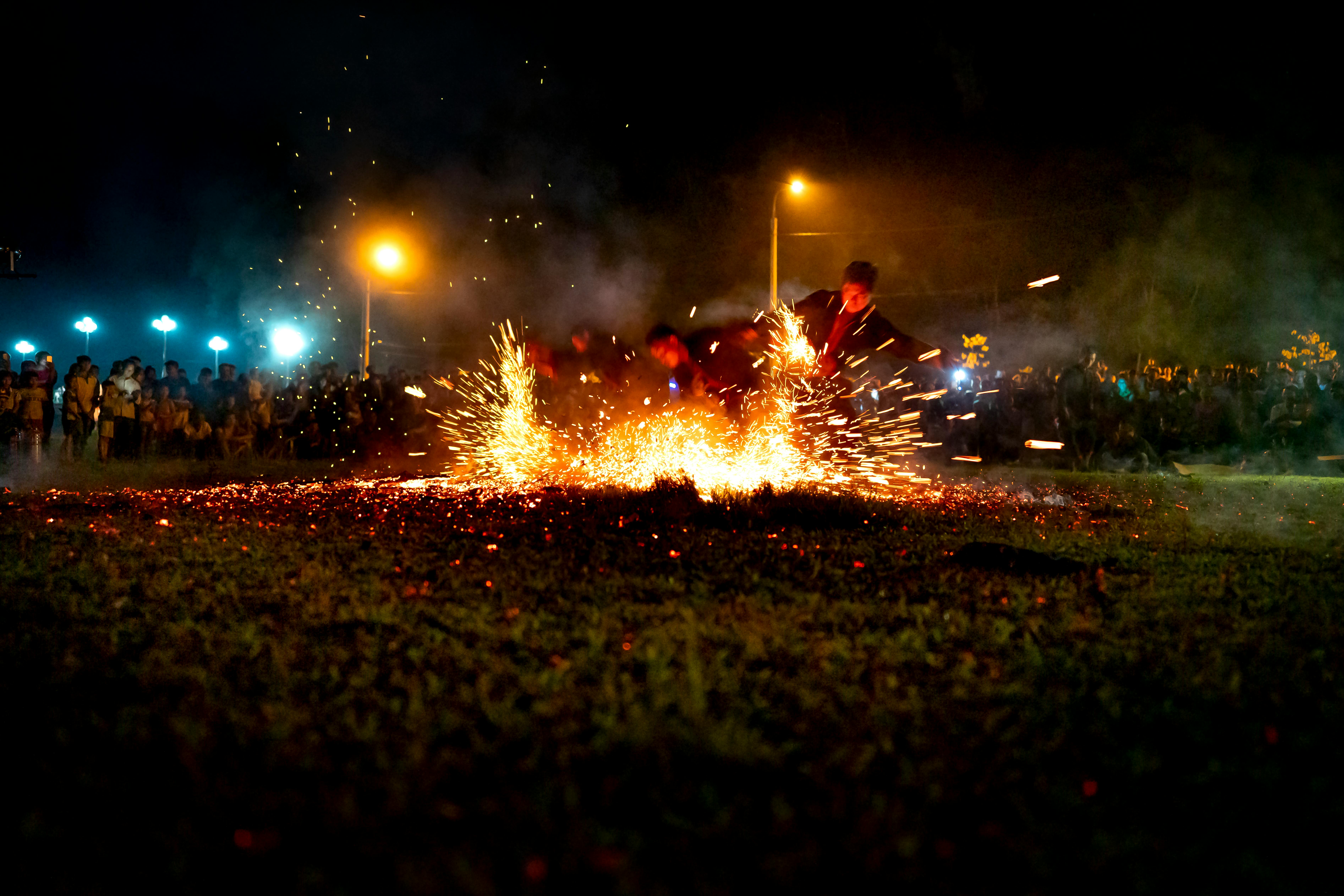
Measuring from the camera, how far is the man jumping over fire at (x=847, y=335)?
950cm

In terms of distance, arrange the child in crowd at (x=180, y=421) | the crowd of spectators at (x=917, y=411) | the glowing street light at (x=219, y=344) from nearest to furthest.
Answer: the crowd of spectators at (x=917, y=411) → the child in crowd at (x=180, y=421) → the glowing street light at (x=219, y=344)

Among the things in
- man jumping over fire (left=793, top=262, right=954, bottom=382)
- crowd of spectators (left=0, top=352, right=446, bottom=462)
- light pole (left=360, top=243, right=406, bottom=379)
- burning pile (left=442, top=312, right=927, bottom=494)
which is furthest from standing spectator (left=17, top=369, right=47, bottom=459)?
man jumping over fire (left=793, top=262, right=954, bottom=382)

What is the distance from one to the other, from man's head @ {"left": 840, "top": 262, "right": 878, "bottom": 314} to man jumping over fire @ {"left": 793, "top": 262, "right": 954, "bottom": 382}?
0.18 metres

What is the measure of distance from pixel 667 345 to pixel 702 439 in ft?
4.74

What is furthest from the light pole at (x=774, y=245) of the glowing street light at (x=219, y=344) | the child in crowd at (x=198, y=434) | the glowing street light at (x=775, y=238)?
the glowing street light at (x=219, y=344)

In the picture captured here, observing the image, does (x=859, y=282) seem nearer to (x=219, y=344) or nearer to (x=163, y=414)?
(x=163, y=414)

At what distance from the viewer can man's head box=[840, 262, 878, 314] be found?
9.05 metres

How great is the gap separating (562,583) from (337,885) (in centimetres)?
324

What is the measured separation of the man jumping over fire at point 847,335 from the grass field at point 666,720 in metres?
3.59

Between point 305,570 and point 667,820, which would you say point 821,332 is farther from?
point 667,820

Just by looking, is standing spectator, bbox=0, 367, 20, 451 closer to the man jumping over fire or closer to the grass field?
the grass field

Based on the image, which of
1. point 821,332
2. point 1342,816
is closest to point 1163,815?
point 1342,816

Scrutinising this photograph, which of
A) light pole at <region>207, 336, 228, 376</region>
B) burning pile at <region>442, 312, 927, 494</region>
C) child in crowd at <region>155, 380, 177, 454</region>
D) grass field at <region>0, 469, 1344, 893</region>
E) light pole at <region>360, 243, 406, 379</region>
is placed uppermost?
light pole at <region>207, 336, 228, 376</region>

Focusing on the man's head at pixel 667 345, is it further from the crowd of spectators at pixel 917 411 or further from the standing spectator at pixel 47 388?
the standing spectator at pixel 47 388
